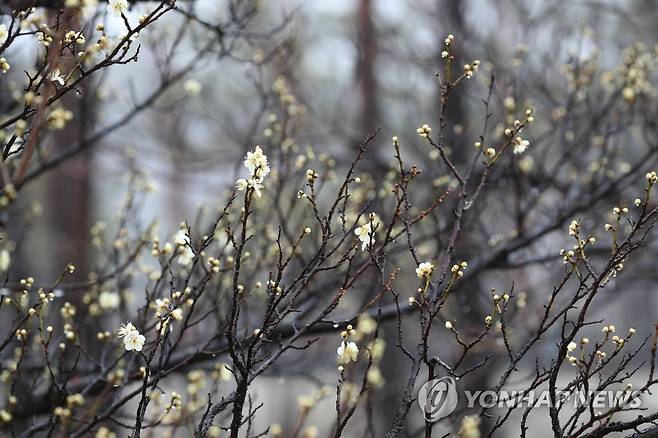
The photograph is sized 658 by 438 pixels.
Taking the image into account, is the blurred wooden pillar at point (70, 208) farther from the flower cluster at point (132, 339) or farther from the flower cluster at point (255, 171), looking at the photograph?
the flower cluster at point (255, 171)

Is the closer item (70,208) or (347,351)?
(347,351)

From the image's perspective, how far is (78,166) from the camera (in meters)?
9.54

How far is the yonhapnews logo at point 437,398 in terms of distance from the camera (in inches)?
110

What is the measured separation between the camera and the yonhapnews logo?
278cm

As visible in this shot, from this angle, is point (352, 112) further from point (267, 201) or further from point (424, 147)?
point (267, 201)

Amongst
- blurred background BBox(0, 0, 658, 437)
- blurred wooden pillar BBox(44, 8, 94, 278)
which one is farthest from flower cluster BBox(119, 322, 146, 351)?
blurred wooden pillar BBox(44, 8, 94, 278)

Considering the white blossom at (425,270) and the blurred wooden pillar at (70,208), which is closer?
the white blossom at (425,270)

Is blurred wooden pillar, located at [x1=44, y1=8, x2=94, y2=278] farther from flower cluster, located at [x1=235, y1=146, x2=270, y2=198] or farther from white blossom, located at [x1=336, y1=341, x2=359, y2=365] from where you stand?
flower cluster, located at [x1=235, y1=146, x2=270, y2=198]

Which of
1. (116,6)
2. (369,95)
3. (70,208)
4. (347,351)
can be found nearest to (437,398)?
(347,351)

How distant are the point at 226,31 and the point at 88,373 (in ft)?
7.48

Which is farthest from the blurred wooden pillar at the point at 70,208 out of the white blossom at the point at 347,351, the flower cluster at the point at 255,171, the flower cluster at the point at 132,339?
the flower cluster at the point at 255,171

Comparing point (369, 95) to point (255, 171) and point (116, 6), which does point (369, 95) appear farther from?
point (255, 171)

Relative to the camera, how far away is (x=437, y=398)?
10.1ft

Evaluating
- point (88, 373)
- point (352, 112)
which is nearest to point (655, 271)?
point (88, 373)
